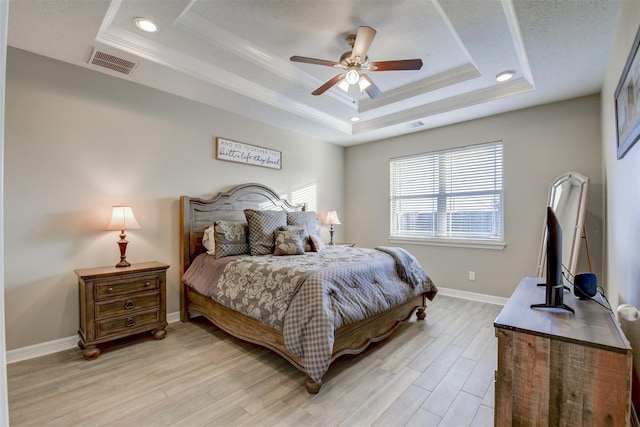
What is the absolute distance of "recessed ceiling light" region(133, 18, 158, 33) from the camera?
7.50ft

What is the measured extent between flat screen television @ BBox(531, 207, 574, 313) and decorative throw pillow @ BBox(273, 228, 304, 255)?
217 cm

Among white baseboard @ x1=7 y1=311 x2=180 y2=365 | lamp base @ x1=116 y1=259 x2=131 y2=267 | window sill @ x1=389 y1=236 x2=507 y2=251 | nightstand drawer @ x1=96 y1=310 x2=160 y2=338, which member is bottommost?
white baseboard @ x1=7 y1=311 x2=180 y2=365

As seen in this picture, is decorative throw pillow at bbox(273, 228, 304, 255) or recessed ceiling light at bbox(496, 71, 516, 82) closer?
recessed ceiling light at bbox(496, 71, 516, 82)

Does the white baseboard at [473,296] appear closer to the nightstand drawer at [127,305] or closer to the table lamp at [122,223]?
the nightstand drawer at [127,305]

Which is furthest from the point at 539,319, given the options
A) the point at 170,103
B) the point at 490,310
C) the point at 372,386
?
the point at 170,103

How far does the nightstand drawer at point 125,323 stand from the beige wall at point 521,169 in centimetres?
365

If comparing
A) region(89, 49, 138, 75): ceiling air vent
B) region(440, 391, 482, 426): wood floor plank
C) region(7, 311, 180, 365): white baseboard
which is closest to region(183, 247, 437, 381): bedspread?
region(440, 391, 482, 426): wood floor plank

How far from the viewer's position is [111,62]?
2.66m

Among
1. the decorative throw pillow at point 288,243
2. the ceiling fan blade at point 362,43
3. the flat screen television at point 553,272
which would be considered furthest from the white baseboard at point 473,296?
the ceiling fan blade at point 362,43

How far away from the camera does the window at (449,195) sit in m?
4.01

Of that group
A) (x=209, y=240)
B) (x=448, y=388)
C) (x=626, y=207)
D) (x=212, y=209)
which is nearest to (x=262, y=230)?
(x=209, y=240)

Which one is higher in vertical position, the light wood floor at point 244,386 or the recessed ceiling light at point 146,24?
the recessed ceiling light at point 146,24

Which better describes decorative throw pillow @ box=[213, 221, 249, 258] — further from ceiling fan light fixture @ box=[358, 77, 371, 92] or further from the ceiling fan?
ceiling fan light fixture @ box=[358, 77, 371, 92]

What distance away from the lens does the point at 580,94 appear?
10.7ft
